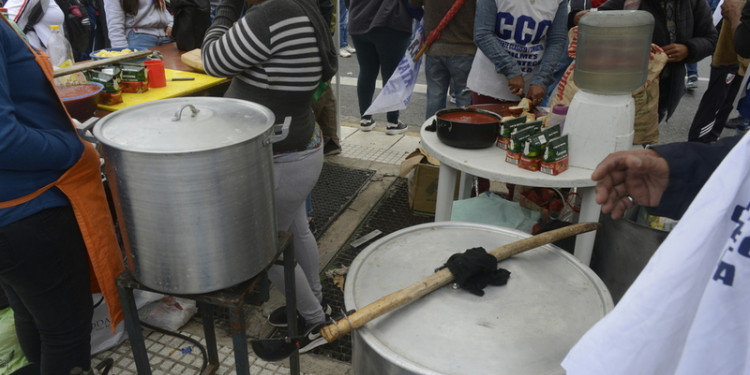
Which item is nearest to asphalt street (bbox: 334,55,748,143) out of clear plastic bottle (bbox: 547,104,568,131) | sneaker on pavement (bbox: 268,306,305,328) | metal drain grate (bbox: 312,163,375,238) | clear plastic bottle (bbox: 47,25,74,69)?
metal drain grate (bbox: 312,163,375,238)

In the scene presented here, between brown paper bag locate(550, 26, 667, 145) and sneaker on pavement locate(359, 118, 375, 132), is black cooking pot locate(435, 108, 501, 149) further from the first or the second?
sneaker on pavement locate(359, 118, 375, 132)

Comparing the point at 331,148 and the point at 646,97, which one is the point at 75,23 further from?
the point at 646,97

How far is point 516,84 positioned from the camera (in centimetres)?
329

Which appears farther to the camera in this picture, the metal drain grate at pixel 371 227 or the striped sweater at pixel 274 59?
the metal drain grate at pixel 371 227

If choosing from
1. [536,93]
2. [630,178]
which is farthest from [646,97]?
[630,178]

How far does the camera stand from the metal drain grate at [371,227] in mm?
2670

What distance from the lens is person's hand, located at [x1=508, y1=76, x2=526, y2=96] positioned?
328 centimetres

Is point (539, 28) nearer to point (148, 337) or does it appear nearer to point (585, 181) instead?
point (585, 181)

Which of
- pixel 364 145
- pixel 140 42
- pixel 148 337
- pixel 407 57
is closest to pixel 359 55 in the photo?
pixel 364 145

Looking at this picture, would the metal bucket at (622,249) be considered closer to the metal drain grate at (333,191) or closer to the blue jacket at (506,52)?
the blue jacket at (506,52)

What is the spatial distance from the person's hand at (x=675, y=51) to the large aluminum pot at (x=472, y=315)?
230cm

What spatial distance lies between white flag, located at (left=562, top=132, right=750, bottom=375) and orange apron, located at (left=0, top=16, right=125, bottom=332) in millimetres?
1692

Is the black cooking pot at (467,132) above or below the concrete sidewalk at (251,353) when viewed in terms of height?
above

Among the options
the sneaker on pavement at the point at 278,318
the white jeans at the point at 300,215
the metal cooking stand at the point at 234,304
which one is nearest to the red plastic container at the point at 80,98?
the white jeans at the point at 300,215
